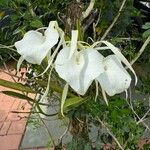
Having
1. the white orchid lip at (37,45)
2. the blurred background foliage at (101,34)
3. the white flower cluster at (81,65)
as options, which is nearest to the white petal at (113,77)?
the white flower cluster at (81,65)

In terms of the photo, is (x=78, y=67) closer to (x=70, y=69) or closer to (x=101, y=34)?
(x=70, y=69)

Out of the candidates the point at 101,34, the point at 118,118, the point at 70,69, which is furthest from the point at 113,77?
the point at 101,34

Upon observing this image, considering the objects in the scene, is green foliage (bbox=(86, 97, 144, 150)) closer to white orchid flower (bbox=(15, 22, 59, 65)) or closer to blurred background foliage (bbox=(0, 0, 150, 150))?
blurred background foliage (bbox=(0, 0, 150, 150))

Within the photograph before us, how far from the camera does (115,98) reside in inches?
67.6

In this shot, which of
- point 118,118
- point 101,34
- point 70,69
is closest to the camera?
point 70,69

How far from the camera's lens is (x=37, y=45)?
1.15 meters

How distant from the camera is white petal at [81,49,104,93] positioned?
3.53ft

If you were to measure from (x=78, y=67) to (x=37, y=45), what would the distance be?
148 mm

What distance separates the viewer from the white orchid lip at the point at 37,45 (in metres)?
1.12

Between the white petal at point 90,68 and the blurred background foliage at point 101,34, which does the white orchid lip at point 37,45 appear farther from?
the blurred background foliage at point 101,34

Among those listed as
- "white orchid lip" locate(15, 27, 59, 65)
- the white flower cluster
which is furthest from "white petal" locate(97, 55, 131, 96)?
"white orchid lip" locate(15, 27, 59, 65)

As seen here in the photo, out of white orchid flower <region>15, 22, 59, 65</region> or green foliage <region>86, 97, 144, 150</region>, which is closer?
white orchid flower <region>15, 22, 59, 65</region>

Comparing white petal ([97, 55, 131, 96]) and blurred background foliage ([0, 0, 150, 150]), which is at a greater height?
white petal ([97, 55, 131, 96])

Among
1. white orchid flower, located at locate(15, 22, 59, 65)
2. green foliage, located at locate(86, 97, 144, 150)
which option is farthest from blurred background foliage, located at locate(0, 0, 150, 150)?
white orchid flower, located at locate(15, 22, 59, 65)
